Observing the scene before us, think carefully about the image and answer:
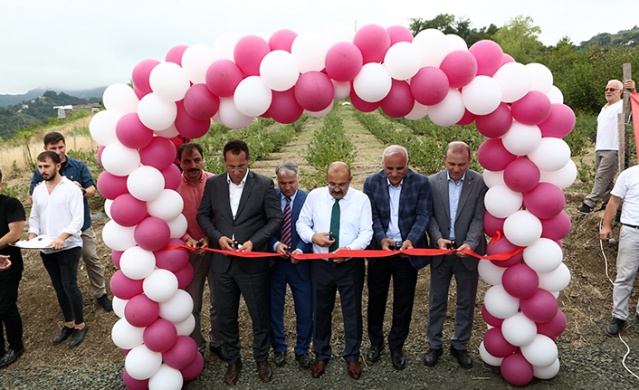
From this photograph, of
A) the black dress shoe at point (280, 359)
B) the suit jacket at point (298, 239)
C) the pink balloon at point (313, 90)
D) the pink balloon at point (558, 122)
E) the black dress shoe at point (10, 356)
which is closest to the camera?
the pink balloon at point (313, 90)

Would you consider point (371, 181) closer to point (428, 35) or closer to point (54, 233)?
point (428, 35)

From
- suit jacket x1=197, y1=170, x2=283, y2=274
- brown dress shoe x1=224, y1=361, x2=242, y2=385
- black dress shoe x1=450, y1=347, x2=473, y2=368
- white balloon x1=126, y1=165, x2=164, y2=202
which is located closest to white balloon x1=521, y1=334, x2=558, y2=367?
black dress shoe x1=450, y1=347, x2=473, y2=368

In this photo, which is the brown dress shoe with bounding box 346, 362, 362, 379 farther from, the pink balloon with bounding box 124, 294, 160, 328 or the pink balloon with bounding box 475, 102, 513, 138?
the pink balloon with bounding box 475, 102, 513, 138

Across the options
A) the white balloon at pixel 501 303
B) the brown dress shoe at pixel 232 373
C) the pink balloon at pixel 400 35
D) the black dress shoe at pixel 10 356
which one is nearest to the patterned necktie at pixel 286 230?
the brown dress shoe at pixel 232 373

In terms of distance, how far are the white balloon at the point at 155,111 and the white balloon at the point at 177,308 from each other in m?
1.47

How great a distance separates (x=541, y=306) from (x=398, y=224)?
4.50ft

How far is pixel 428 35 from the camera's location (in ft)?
11.3

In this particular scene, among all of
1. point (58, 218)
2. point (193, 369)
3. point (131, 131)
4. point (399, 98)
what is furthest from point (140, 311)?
point (399, 98)

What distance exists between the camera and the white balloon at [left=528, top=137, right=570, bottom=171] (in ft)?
11.6

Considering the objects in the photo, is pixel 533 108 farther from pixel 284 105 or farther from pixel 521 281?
pixel 284 105

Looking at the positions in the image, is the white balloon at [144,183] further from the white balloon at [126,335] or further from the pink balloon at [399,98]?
the pink balloon at [399,98]

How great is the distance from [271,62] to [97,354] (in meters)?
3.59

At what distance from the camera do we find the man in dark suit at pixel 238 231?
3.92m

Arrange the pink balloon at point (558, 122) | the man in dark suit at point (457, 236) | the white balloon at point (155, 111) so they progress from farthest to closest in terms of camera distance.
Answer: the man in dark suit at point (457, 236) < the pink balloon at point (558, 122) < the white balloon at point (155, 111)
